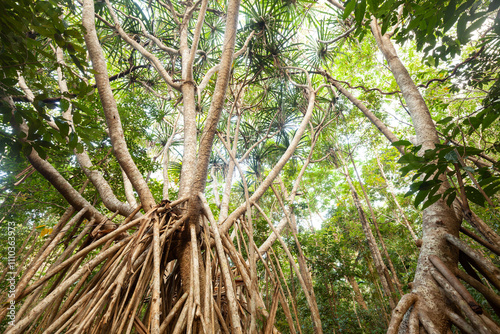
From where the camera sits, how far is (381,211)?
7.71 meters

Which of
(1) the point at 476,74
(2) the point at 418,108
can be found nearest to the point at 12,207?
(2) the point at 418,108

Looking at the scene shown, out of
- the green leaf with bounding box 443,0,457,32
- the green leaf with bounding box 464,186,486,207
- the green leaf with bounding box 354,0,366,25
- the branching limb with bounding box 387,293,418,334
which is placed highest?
the green leaf with bounding box 354,0,366,25

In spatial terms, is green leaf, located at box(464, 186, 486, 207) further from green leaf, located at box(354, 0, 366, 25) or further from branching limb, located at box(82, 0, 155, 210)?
branching limb, located at box(82, 0, 155, 210)

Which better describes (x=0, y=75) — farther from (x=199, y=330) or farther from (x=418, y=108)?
(x=418, y=108)

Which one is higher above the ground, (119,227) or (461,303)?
(119,227)

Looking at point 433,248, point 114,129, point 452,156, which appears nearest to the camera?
point 452,156

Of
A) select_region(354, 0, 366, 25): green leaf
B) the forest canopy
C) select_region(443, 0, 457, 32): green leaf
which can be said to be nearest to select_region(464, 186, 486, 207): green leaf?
the forest canopy

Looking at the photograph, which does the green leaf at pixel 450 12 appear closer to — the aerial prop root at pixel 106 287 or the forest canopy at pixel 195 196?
the forest canopy at pixel 195 196

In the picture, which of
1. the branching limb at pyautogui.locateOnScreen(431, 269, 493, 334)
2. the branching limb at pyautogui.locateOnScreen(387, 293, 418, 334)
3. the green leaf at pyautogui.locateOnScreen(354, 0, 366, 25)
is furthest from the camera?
the green leaf at pyautogui.locateOnScreen(354, 0, 366, 25)

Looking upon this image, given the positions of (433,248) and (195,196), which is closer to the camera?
(433,248)

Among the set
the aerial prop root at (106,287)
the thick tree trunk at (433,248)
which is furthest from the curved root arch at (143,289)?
the thick tree trunk at (433,248)

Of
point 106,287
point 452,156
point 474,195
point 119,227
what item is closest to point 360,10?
point 452,156

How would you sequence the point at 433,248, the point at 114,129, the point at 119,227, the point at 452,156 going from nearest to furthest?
1. the point at 452,156
2. the point at 433,248
3. the point at 119,227
4. the point at 114,129

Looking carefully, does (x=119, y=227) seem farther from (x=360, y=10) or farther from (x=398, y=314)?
(x=360, y=10)
